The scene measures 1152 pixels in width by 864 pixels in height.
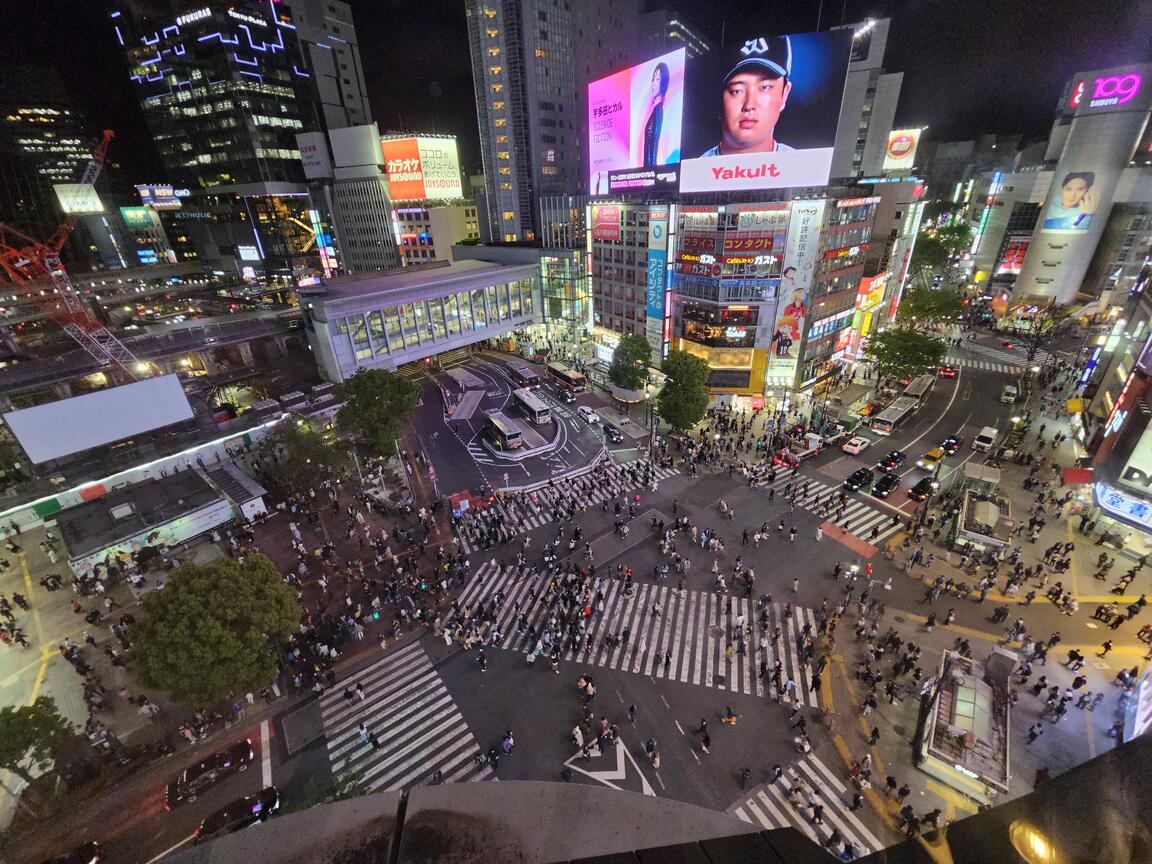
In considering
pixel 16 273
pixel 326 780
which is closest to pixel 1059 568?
pixel 326 780

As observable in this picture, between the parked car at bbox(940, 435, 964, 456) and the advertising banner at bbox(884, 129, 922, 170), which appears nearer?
the parked car at bbox(940, 435, 964, 456)

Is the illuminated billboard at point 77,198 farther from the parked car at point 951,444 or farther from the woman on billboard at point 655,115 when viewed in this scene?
the parked car at point 951,444

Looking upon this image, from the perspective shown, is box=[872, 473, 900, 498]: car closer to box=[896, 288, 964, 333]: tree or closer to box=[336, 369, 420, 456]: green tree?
box=[896, 288, 964, 333]: tree

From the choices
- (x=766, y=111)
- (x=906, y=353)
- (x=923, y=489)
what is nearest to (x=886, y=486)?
(x=923, y=489)

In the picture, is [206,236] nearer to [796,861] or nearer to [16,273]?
[16,273]

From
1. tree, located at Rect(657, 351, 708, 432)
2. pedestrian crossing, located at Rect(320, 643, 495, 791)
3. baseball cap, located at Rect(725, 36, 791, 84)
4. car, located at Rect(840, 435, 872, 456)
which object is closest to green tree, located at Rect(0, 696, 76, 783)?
pedestrian crossing, located at Rect(320, 643, 495, 791)
